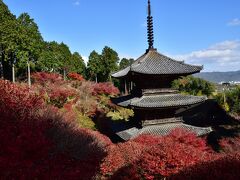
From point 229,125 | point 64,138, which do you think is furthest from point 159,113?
point 229,125

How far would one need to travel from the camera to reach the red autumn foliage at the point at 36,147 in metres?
9.44

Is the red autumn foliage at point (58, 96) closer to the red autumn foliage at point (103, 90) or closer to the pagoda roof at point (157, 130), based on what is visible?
the pagoda roof at point (157, 130)

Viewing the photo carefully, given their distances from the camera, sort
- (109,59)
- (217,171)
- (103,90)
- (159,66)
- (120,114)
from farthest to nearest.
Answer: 1. (109,59)
2. (103,90)
3. (120,114)
4. (159,66)
5. (217,171)

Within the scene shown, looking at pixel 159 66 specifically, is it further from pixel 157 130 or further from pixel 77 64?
pixel 77 64

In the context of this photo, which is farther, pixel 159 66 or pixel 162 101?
pixel 159 66

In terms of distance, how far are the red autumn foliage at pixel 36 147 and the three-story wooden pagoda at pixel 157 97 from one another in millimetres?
4617

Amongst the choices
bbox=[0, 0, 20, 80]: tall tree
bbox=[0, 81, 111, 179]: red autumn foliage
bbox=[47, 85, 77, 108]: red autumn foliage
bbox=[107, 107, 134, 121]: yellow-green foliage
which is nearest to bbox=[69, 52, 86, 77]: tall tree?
bbox=[0, 0, 20, 80]: tall tree

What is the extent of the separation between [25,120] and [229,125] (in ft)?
104

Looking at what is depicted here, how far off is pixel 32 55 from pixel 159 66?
2691 cm

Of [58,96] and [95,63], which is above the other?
[95,63]

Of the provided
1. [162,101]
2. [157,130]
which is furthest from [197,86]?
[157,130]

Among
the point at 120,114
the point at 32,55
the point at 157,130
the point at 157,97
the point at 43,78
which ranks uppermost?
the point at 32,55

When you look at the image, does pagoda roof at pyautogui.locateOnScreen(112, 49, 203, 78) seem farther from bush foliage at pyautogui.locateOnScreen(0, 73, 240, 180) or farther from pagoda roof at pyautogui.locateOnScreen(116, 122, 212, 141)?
bush foliage at pyautogui.locateOnScreen(0, 73, 240, 180)

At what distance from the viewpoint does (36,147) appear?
10.8m
